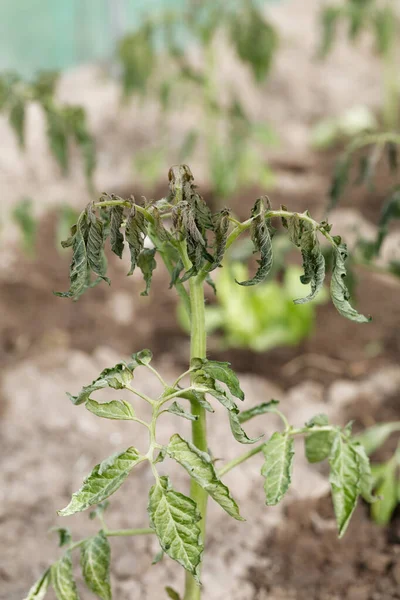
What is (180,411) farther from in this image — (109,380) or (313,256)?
(313,256)

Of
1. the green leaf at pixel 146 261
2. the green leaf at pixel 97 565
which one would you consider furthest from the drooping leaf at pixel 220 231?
the green leaf at pixel 97 565

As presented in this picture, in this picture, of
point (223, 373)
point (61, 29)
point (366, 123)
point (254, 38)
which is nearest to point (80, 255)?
point (223, 373)

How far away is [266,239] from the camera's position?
811 millimetres

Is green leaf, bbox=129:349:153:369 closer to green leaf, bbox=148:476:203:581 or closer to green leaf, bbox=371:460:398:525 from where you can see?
green leaf, bbox=148:476:203:581

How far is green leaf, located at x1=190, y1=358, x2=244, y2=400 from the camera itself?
2.80ft

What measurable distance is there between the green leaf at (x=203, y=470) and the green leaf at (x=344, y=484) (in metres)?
0.20

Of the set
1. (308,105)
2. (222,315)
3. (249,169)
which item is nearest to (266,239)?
(222,315)

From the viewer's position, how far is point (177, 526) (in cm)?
82

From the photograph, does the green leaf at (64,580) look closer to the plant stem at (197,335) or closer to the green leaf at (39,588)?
the green leaf at (39,588)

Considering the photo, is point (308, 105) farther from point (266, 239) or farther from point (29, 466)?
point (266, 239)

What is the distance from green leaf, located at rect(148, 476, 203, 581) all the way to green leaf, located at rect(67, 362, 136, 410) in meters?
0.15

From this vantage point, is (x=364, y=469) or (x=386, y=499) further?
(x=386, y=499)

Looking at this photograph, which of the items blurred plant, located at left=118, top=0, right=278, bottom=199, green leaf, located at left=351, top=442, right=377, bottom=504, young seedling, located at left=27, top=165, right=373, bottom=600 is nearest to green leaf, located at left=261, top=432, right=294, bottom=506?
young seedling, located at left=27, top=165, right=373, bottom=600

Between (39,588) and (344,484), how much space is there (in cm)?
51
